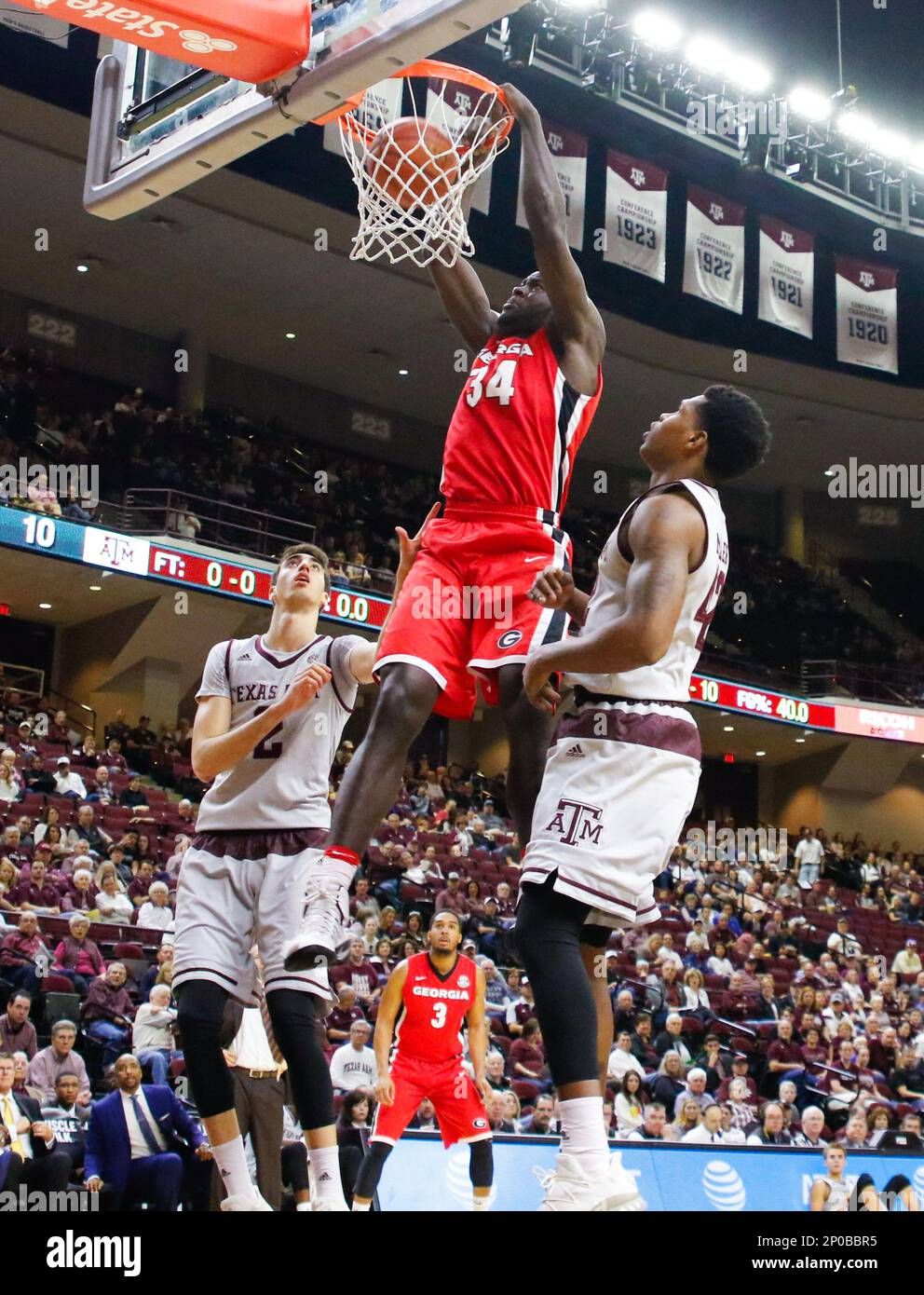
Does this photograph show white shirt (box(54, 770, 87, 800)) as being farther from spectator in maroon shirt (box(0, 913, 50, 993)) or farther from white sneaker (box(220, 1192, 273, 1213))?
white sneaker (box(220, 1192, 273, 1213))

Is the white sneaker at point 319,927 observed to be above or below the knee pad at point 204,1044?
above

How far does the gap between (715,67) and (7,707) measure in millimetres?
14045

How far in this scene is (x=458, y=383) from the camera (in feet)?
88.6

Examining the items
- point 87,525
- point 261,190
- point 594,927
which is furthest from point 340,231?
point 594,927

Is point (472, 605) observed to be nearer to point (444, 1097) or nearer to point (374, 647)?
point (374, 647)

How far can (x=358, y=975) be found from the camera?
11.6 metres

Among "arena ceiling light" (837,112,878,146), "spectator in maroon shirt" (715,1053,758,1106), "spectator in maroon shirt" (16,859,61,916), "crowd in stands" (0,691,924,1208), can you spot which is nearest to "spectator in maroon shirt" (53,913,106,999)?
"crowd in stands" (0,691,924,1208)

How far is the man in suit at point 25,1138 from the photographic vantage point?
20.3ft

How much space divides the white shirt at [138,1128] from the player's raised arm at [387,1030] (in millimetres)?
1037

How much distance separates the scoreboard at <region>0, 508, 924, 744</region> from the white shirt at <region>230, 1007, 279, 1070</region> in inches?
502

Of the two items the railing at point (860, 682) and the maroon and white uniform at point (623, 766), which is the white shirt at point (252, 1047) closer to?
the maroon and white uniform at point (623, 766)

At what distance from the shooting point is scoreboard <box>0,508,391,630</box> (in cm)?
1855


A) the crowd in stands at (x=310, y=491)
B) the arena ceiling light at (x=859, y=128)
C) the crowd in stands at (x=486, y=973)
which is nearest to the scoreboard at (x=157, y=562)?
the crowd in stands at (x=310, y=491)
